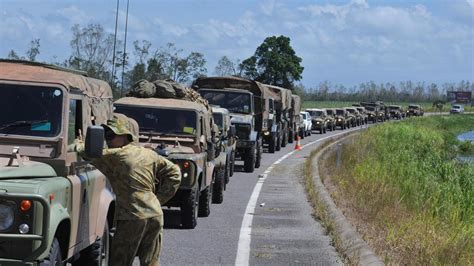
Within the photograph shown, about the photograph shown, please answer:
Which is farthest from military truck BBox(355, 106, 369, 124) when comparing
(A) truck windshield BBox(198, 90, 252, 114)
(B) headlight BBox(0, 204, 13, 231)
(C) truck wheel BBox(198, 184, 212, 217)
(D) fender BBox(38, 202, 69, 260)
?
(B) headlight BBox(0, 204, 13, 231)

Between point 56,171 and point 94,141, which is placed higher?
point 94,141

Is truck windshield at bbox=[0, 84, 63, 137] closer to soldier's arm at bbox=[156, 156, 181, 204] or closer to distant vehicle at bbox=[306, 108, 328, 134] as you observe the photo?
soldier's arm at bbox=[156, 156, 181, 204]

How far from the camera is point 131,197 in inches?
265

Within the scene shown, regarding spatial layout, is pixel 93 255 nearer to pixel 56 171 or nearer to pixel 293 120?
pixel 56 171

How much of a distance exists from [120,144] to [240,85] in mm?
21689

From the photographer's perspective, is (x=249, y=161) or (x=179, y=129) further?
(x=249, y=161)

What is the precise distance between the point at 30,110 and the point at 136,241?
142cm

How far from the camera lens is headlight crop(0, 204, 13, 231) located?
5582mm

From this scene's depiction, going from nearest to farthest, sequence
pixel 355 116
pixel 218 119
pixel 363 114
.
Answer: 1. pixel 218 119
2. pixel 355 116
3. pixel 363 114

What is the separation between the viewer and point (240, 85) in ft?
93.2

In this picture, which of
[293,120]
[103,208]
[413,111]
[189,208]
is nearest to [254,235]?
[189,208]

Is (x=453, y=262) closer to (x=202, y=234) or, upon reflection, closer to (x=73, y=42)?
(x=202, y=234)

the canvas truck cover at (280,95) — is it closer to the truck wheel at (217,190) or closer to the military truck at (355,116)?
the truck wheel at (217,190)

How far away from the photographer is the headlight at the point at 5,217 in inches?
220
